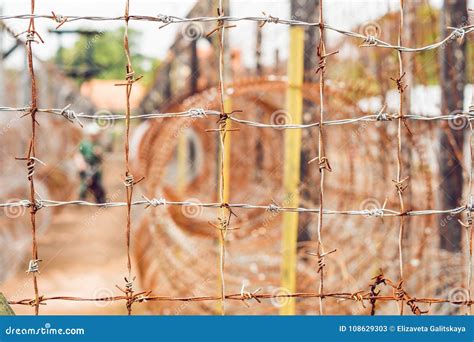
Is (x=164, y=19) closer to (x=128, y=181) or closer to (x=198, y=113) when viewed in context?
(x=198, y=113)

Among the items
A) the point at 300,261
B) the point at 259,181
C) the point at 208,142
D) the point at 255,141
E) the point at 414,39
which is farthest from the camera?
the point at 208,142

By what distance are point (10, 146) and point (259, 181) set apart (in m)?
3.29

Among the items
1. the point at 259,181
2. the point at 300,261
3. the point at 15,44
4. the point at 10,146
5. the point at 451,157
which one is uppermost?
the point at 15,44

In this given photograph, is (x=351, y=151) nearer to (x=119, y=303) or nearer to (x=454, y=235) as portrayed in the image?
(x=454, y=235)

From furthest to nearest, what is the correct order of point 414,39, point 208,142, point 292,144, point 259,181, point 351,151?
point 208,142 → point 259,181 → point 414,39 → point 351,151 → point 292,144

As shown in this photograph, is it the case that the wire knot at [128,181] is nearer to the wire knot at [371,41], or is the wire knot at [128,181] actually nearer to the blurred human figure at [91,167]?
the wire knot at [371,41]

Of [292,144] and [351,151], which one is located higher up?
[351,151]

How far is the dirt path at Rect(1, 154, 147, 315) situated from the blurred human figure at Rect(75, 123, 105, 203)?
1.38 feet

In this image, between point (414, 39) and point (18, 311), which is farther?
point (414, 39)

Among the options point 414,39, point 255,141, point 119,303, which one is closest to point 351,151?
point 414,39

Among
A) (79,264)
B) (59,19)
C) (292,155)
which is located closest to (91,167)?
(79,264)

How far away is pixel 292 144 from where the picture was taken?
9.34 feet

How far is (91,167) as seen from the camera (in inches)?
355

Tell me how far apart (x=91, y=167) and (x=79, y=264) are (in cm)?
255
